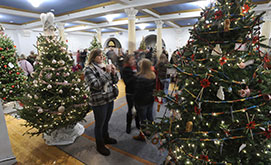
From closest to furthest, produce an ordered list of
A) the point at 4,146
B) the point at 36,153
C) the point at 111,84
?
the point at 4,146 < the point at 111,84 < the point at 36,153

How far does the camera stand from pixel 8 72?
394cm

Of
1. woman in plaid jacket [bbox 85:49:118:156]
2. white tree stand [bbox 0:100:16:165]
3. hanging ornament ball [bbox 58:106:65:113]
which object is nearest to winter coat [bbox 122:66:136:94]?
woman in plaid jacket [bbox 85:49:118:156]

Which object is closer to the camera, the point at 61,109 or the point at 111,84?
the point at 111,84

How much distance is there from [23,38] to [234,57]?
15218 millimetres

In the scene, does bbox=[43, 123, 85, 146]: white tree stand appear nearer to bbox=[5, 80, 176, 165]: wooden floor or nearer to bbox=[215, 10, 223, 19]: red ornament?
bbox=[5, 80, 176, 165]: wooden floor

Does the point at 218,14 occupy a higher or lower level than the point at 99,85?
higher

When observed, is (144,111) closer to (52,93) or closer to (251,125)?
(251,125)

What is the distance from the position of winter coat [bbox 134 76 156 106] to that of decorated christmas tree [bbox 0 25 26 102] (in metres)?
3.58

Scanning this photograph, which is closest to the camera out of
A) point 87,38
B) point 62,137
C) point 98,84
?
point 98,84

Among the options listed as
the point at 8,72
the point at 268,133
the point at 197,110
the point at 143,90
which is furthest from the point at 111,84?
the point at 8,72

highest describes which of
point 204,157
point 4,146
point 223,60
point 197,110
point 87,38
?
point 87,38

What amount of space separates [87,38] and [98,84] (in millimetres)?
17773

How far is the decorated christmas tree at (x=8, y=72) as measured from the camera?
3.84 meters

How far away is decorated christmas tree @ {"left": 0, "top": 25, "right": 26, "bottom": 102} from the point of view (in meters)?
3.84
